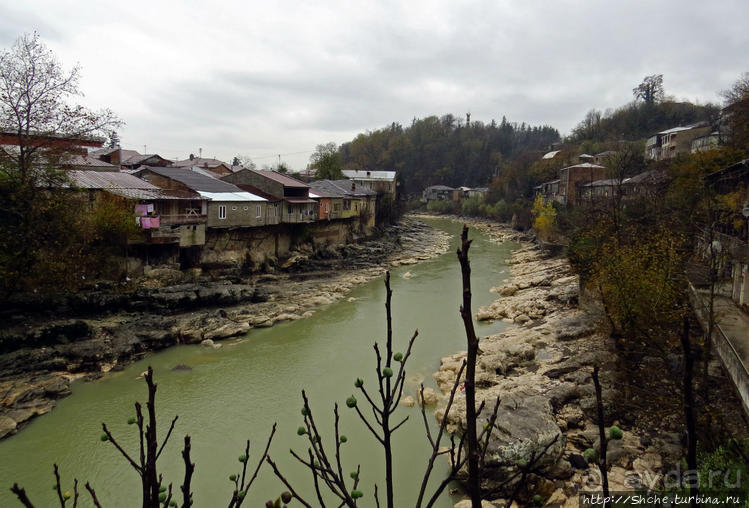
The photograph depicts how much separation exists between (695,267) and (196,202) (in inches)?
868

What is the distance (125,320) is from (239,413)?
834 centimetres

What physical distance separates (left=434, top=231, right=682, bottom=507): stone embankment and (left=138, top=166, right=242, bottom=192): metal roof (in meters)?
16.7

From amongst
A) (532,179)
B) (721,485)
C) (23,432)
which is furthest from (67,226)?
(532,179)

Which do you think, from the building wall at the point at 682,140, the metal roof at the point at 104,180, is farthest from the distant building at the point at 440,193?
the metal roof at the point at 104,180

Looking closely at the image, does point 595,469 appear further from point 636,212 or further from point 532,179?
point 532,179

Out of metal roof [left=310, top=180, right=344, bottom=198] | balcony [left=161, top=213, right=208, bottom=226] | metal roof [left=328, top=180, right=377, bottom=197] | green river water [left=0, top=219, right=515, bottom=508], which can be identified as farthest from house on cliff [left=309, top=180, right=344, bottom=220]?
green river water [left=0, top=219, right=515, bottom=508]

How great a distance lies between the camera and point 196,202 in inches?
948

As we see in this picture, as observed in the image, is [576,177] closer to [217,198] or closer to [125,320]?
[217,198]

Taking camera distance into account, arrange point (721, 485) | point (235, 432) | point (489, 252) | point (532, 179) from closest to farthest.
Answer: point (721, 485)
point (235, 432)
point (489, 252)
point (532, 179)

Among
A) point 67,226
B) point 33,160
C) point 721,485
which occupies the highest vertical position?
point 33,160

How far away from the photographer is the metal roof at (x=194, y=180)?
25.5m

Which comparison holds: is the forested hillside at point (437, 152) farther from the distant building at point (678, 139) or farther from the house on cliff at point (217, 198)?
the house on cliff at point (217, 198)

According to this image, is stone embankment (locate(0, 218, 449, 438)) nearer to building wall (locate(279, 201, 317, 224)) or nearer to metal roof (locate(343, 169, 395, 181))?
building wall (locate(279, 201, 317, 224))

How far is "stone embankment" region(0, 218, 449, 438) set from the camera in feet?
43.2
